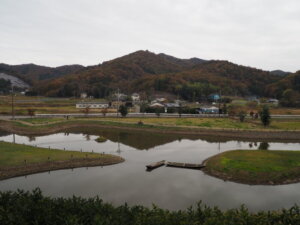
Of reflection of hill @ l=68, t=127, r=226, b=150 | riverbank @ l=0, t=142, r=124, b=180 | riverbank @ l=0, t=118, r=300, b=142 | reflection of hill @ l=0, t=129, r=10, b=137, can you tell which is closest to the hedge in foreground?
riverbank @ l=0, t=142, r=124, b=180

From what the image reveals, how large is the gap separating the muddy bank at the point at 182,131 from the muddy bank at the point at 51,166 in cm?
3014

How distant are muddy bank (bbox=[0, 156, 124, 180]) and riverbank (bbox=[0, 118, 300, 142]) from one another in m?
30.6

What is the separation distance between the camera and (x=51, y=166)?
1421 inches

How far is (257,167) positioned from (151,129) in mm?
38757

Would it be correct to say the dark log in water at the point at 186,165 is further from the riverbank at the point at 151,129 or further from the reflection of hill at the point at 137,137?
the riverbank at the point at 151,129

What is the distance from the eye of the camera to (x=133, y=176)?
1337 inches

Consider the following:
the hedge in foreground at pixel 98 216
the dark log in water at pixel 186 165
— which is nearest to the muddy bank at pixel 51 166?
the dark log in water at pixel 186 165

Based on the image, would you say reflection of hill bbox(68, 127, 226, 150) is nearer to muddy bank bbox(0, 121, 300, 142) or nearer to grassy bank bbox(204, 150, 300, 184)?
muddy bank bbox(0, 121, 300, 142)

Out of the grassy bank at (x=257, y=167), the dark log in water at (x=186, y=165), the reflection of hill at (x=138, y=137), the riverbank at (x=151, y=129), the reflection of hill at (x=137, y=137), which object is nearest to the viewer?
the grassy bank at (x=257, y=167)

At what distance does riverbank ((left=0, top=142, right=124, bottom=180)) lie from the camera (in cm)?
3368

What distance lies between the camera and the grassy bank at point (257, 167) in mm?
32344

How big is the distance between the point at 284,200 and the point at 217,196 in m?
7.15

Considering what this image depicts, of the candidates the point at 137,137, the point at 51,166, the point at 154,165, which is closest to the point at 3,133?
the point at 137,137

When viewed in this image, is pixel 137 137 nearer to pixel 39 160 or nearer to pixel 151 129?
pixel 151 129
